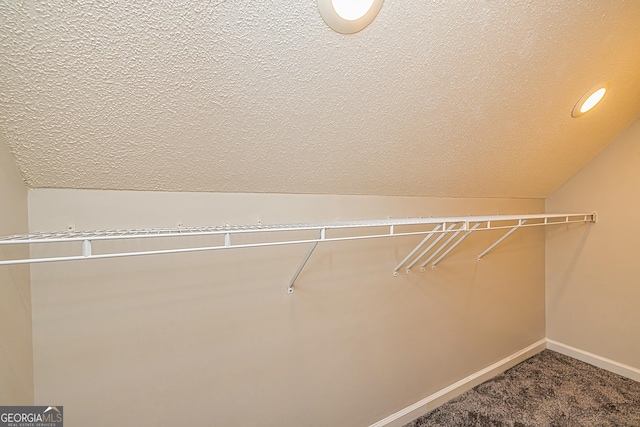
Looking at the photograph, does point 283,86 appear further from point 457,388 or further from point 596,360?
point 596,360

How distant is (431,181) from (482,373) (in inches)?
61.7

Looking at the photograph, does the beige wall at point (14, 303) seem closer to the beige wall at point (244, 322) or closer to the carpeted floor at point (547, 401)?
the beige wall at point (244, 322)

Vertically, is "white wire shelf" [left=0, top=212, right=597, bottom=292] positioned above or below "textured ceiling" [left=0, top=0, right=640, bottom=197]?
below

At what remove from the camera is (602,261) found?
2.22m

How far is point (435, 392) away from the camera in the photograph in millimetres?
1859

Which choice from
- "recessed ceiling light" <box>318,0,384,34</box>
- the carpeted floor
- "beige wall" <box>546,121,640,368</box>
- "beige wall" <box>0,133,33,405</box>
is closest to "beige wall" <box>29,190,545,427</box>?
"beige wall" <box>0,133,33,405</box>

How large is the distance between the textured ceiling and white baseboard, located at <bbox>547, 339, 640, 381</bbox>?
2.04 metres

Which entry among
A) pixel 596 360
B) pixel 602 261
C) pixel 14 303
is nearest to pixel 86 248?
pixel 14 303

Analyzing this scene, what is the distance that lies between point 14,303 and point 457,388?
235 centimetres

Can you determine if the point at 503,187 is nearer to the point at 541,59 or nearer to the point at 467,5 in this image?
the point at 541,59

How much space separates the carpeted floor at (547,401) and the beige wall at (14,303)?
1852 millimetres

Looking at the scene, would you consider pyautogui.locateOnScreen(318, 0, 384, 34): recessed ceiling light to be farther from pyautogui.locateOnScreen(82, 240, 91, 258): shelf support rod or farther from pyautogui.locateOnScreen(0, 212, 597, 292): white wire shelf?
pyautogui.locateOnScreen(82, 240, 91, 258): shelf support rod

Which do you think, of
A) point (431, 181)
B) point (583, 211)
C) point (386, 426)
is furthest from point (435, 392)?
point (583, 211)

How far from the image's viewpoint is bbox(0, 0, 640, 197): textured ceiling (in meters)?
0.66
